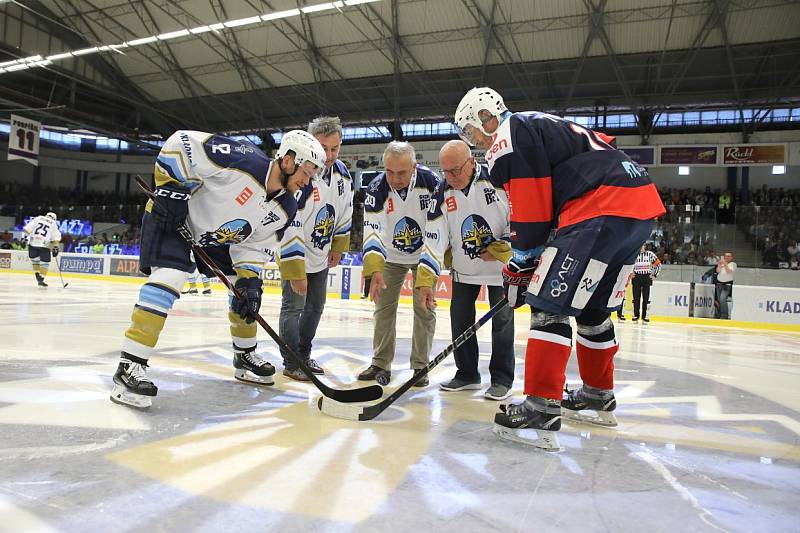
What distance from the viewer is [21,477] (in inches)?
58.0

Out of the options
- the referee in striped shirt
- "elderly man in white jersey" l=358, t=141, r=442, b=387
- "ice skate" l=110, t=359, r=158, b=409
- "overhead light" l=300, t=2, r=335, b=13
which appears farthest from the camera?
"overhead light" l=300, t=2, r=335, b=13

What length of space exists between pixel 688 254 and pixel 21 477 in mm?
11757

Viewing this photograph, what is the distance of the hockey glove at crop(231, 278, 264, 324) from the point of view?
2721 mm

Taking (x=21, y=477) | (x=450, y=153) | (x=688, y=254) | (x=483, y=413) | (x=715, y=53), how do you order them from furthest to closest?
(x=715, y=53), (x=688, y=254), (x=450, y=153), (x=483, y=413), (x=21, y=477)

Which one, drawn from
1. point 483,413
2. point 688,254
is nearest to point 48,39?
point 688,254

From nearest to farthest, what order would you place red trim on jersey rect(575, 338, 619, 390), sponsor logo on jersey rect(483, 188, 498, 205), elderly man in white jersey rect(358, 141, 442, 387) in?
red trim on jersey rect(575, 338, 619, 390) → sponsor logo on jersey rect(483, 188, 498, 205) → elderly man in white jersey rect(358, 141, 442, 387)

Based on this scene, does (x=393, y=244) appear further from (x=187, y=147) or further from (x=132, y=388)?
(x=132, y=388)

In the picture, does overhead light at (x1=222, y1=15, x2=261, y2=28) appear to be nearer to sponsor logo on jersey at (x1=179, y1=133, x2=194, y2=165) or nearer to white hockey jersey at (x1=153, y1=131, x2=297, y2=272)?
white hockey jersey at (x1=153, y1=131, x2=297, y2=272)

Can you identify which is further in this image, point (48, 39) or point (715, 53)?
point (48, 39)

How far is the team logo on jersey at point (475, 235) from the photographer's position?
10.5 ft

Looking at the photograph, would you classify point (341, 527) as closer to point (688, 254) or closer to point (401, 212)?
point (401, 212)

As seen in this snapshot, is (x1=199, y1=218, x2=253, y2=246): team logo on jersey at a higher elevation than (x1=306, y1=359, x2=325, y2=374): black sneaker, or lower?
higher

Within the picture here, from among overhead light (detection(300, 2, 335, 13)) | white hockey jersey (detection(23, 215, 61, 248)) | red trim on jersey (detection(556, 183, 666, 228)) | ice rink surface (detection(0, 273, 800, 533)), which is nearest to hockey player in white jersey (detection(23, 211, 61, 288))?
white hockey jersey (detection(23, 215, 61, 248))

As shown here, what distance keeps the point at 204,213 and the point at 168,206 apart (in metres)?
0.22
